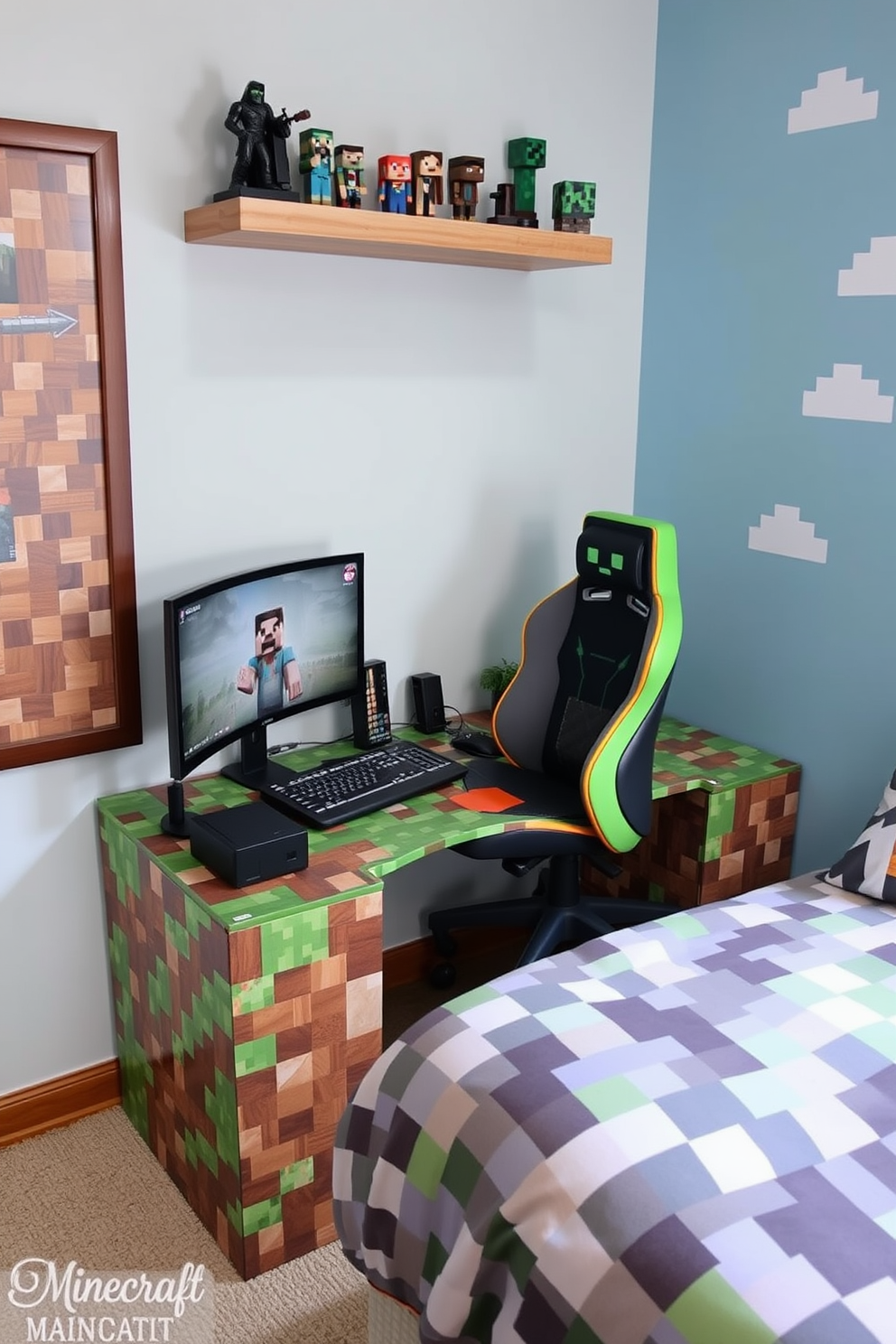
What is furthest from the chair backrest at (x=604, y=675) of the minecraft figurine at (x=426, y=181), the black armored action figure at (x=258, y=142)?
the black armored action figure at (x=258, y=142)

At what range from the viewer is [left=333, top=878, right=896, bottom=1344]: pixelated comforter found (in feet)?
4.63

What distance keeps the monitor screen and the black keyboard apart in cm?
14

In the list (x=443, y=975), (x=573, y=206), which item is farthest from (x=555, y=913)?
(x=573, y=206)

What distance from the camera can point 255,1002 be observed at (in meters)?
2.13

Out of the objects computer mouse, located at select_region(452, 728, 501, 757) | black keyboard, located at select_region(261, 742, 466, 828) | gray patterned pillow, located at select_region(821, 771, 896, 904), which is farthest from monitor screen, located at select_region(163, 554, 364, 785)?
gray patterned pillow, located at select_region(821, 771, 896, 904)

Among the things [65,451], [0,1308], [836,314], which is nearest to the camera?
[0,1308]

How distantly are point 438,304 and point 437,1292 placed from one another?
7.20ft

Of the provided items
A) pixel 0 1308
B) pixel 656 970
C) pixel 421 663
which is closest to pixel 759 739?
pixel 421 663

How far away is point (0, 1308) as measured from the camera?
2191mm

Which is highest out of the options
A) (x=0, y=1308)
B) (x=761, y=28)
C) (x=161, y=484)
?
(x=761, y=28)

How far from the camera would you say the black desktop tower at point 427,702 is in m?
3.08

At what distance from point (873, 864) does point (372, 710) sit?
4.00ft

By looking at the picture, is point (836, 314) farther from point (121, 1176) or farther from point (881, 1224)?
point (121, 1176)

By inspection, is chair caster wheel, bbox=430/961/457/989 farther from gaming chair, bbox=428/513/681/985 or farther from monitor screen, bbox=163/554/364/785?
monitor screen, bbox=163/554/364/785
